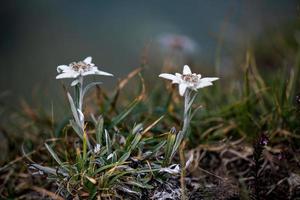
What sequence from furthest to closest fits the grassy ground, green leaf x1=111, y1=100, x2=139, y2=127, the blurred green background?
the blurred green background
green leaf x1=111, y1=100, x2=139, y2=127
the grassy ground

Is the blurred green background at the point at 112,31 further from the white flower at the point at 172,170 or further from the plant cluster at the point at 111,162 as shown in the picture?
the white flower at the point at 172,170

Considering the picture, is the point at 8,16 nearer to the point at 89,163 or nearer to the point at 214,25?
the point at 214,25

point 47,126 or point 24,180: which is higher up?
point 47,126

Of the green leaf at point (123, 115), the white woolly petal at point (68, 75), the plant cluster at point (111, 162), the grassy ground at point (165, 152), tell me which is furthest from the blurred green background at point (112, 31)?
the white woolly petal at point (68, 75)

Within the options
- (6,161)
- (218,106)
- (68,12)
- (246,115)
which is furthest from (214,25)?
(6,161)

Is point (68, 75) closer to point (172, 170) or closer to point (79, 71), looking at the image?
point (79, 71)

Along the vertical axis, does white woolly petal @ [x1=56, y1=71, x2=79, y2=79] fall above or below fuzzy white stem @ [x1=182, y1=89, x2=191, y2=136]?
A: above

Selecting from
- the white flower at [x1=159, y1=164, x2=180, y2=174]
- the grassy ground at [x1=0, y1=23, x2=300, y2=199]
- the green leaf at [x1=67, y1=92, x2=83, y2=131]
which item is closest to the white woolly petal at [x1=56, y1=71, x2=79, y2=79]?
the green leaf at [x1=67, y1=92, x2=83, y2=131]

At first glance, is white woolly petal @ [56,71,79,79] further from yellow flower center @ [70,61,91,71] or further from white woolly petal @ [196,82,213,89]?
white woolly petal @ [196,82,213,89]
